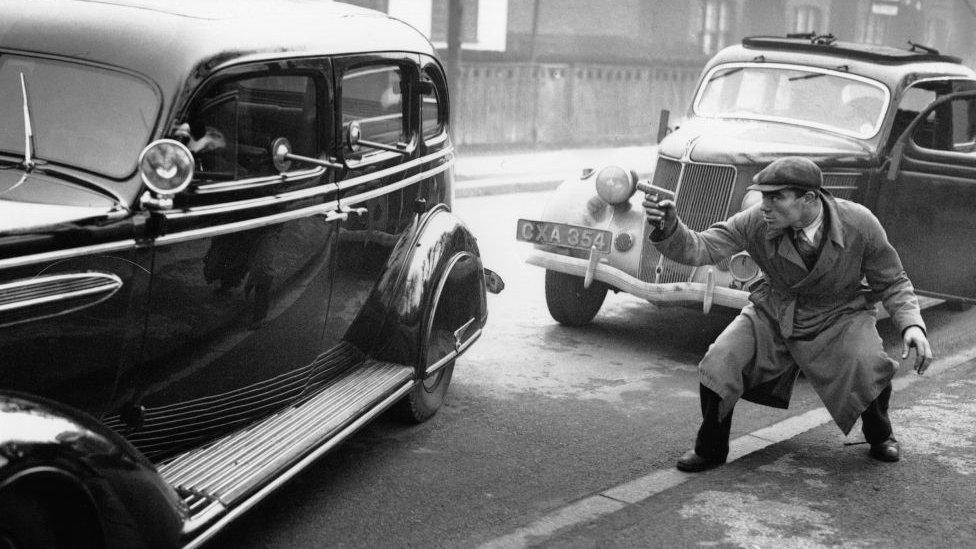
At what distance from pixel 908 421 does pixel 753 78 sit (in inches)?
124

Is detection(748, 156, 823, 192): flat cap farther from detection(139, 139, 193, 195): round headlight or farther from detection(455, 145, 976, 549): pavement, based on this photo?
detection(139, 139, 193, 195): round headlight

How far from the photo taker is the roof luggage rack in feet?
24.7

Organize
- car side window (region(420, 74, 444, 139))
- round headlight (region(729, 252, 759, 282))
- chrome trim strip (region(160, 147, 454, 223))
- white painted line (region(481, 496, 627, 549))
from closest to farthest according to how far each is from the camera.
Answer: chrome trim strip (region(160, 147, 454, 223)), white painted line (region(481, 496, 627, 549)), car side window (region(420, 74, 444, 139)), round headlight (region(729, 252, 759, 282))

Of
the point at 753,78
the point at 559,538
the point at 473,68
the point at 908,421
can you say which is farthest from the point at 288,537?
the point at 473,68

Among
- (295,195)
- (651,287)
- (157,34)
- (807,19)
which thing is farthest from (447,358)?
(807,19)

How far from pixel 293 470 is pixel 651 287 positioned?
10.9ft

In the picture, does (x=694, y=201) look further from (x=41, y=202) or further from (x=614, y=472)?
(x=41, y=202)

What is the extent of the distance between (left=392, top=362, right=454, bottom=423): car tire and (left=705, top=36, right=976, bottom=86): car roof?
3.72m

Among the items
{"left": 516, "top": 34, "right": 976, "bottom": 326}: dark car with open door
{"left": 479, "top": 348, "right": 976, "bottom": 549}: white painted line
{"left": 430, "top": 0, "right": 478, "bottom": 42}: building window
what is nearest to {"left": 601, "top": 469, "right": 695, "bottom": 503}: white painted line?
{"left": 479, "top": 348, "right": 976, "bottom": 549}: white painted line

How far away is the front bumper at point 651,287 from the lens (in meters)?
6.33

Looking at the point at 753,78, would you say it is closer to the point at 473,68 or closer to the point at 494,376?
the point at 494,376

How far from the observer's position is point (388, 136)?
5.05 metres

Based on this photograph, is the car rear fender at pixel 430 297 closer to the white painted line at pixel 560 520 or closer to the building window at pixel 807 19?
the white painted line at pixel 560 520

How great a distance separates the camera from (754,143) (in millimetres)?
6828
